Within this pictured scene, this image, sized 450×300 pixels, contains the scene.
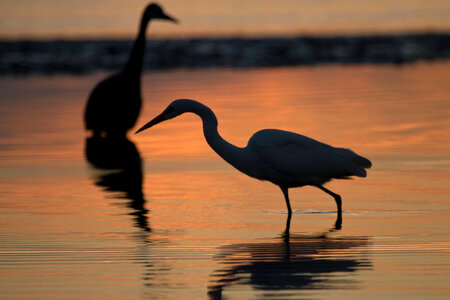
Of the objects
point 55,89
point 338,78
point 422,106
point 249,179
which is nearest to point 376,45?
point 338,78

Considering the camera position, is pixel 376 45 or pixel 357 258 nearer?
pixel 357 258

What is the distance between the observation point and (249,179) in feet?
36.9

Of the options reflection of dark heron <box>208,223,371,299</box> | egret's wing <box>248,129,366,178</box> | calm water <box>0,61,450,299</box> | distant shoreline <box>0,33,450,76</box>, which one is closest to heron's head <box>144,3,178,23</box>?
calm water <box>0,61,450,299</box>

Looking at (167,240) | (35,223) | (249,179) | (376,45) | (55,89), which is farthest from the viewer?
(376,45)

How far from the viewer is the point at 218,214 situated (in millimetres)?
9234

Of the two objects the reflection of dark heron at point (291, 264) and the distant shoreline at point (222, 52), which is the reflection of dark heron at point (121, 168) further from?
the distant shoreline at point (222, 52)

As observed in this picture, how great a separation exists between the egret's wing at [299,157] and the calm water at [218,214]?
15.9 inches

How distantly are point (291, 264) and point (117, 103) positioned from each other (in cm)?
925

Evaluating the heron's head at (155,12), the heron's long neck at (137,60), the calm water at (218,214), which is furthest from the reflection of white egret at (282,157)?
the heron's head at (155,12)

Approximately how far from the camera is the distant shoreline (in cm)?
2958

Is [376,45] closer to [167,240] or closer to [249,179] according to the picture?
[249,179]

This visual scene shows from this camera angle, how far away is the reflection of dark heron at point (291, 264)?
6.69 m

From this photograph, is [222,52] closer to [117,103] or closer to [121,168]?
[117,103]

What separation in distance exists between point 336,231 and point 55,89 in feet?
51.3
